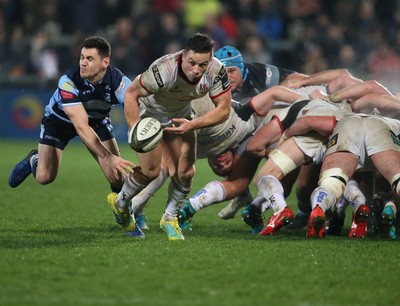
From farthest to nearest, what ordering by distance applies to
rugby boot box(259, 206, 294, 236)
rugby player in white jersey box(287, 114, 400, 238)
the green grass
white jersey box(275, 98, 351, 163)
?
white jersey box(275, 98, 351, 163)
rugby boot box(259, 206, 294, 236)
rugby player in white jersey box(287, 114, 400, 238)
the green grass

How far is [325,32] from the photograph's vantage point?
1992cm

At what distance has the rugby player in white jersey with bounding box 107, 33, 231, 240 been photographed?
311 inches

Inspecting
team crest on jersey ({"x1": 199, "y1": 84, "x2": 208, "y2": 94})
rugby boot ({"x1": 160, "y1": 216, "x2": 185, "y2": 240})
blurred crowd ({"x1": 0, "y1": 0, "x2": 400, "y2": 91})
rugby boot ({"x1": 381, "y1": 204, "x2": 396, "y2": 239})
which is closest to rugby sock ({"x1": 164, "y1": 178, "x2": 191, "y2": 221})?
rugby boot ({"x1": 160, "y1": 216, "x2": 185, "y2": 240})

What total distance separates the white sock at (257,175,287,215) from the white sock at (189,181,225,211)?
67cm

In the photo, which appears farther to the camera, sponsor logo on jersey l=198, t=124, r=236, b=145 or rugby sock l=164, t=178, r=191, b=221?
sponsor logo on jersey l=198, t=124, r=236, b=145

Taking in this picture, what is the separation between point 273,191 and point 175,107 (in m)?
1.26

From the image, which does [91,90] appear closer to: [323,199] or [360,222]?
[323,199]

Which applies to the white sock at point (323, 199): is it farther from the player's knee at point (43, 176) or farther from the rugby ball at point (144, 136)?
the player's knee at point (43, 176)

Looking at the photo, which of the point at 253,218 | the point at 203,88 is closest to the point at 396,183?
the point at 253,218

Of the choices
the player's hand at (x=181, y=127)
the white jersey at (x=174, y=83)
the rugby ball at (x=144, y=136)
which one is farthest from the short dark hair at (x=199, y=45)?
the rugby ball at (x=144, y=136)

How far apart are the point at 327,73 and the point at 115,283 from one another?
18.7 feet

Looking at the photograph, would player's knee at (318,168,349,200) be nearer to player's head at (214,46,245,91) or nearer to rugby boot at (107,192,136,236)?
rugby boot at (107,192,136,236)

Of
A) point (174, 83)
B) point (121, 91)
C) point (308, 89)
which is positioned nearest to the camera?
point (174, 83)

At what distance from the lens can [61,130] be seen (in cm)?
940
